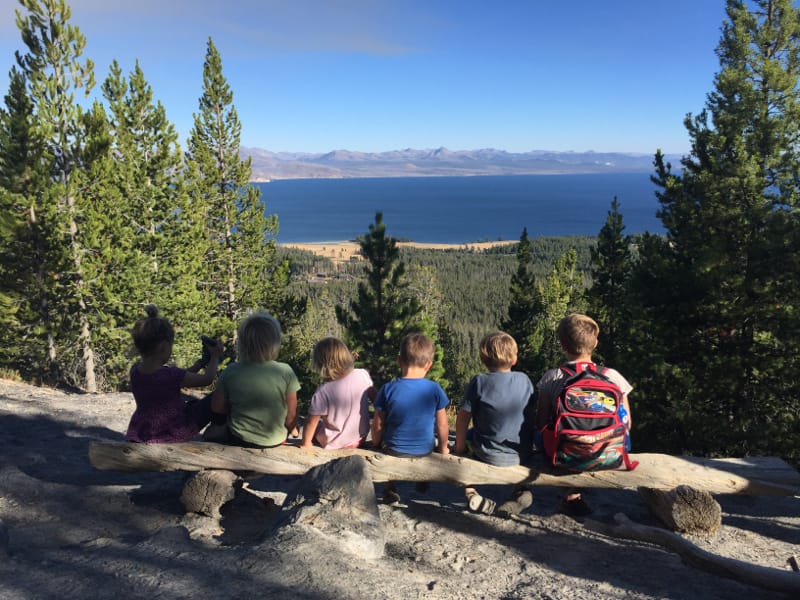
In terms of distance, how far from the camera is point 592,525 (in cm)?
419

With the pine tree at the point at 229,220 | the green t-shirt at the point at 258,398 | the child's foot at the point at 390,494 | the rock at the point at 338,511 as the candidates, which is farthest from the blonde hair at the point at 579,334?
the pine tree at the point at 229,220

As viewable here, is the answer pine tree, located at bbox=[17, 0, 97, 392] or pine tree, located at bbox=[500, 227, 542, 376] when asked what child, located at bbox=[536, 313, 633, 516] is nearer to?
pine tree, located at bbox=[17, 0, 97, 392]

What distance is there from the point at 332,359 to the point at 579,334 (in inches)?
75.4

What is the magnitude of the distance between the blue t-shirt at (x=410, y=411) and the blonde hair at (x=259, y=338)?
931 millimetres

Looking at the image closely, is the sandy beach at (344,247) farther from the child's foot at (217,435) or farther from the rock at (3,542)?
the rock at (3,542)

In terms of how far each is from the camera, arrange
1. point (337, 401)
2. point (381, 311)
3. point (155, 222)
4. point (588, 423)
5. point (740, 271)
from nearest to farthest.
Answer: point (588, 423) → point (337, 401) → point (740, 271) → point (155, 222) → point (381, 311)

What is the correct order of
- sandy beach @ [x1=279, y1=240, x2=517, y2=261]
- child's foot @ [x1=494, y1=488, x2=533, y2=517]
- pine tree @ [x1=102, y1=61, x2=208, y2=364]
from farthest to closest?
sandy beach @ [x1=279, y1=240, x2=517, y2=261] → pine tree @ [x1=102, y1=61, x2=208, y2=364] → child's foot @ [x1=494, y1=488, x2=533, y2=517]

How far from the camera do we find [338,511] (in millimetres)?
3592

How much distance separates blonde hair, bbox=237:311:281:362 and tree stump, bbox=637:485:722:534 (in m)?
3.37

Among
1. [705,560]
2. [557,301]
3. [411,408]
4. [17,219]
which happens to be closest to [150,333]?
[411,408]

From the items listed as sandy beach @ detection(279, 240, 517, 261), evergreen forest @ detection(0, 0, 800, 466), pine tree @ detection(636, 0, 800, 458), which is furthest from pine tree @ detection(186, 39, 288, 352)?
sandy beach @ detection(279, 240, 517, 261)

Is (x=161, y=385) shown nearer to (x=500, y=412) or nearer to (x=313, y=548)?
(x=313, y=548)

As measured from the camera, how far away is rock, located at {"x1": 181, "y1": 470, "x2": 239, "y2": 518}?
4051 millimetres

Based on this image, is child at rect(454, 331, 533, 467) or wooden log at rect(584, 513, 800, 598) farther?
child at rect(454, 331, 533, 467)
